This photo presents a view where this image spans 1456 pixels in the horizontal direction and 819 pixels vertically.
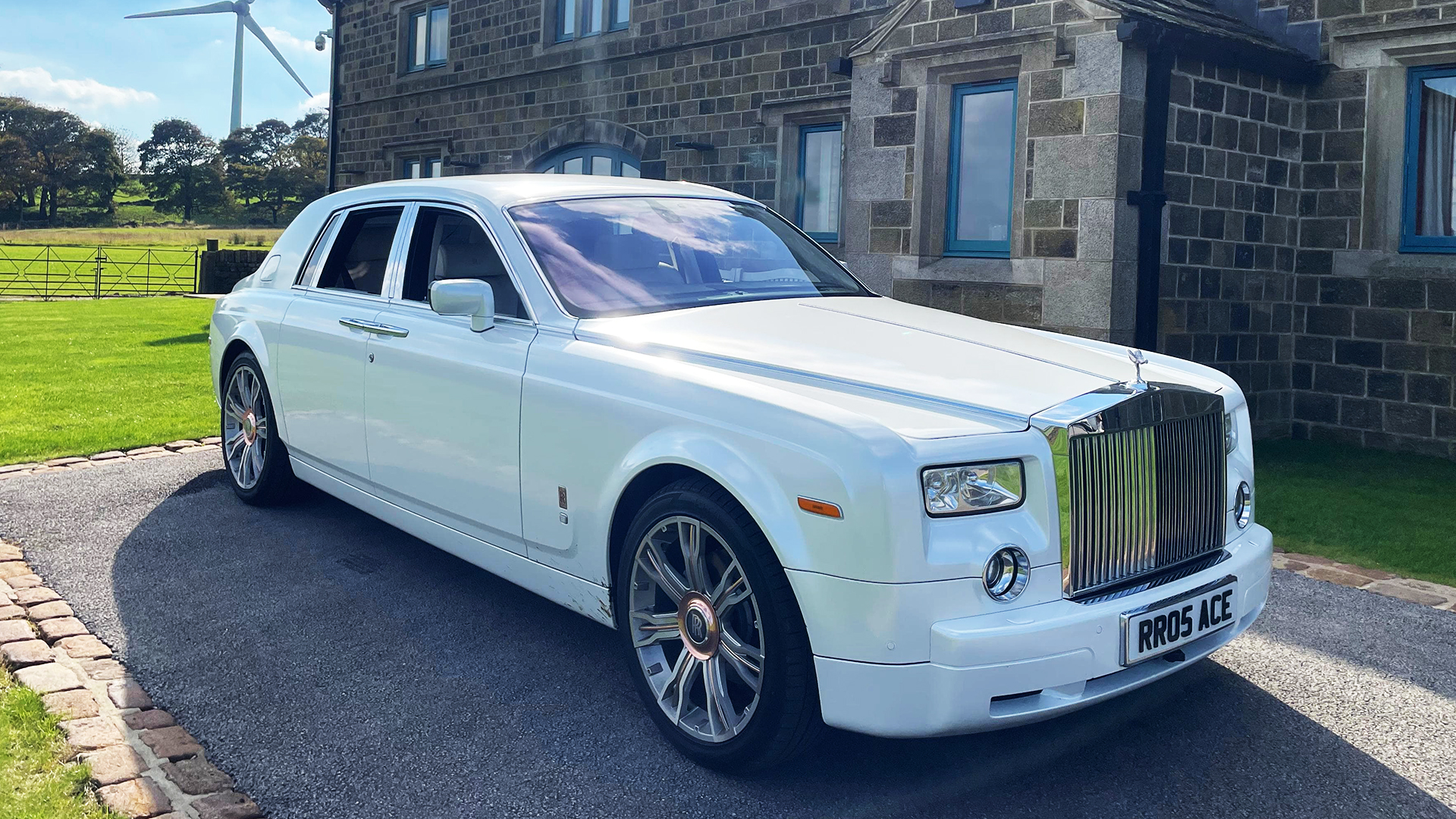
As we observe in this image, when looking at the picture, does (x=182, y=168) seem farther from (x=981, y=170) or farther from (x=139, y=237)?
(x=981, y=170)

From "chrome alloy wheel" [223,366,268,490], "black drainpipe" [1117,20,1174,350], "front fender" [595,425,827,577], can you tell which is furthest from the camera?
"black drainpipe" [1117,20,1174,350]

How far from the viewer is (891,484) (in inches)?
119

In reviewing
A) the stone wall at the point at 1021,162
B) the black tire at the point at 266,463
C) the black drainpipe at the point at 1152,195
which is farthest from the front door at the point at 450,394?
the black drainpipe at the point at 1152,195

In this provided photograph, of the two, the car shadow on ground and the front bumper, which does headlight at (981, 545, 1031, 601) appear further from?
the car shadow on ground

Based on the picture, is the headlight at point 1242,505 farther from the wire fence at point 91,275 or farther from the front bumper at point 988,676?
the wire fence at point 91,275

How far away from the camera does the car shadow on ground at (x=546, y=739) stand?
3.38 metres

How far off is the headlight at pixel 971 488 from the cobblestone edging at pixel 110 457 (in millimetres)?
6051

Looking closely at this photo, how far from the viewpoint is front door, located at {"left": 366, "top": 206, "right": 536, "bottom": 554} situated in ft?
14.4

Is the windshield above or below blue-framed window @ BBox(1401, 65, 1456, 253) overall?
below

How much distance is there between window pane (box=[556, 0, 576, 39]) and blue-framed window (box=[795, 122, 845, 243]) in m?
5.62

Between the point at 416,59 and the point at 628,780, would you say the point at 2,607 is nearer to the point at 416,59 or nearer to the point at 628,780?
the point at 628,780

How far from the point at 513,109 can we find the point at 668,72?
4.02 meters

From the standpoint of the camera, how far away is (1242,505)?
4.02 m

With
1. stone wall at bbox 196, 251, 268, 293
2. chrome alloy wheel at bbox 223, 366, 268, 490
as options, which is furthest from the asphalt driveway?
stone wall at bbox 196, 251, 268, 293
